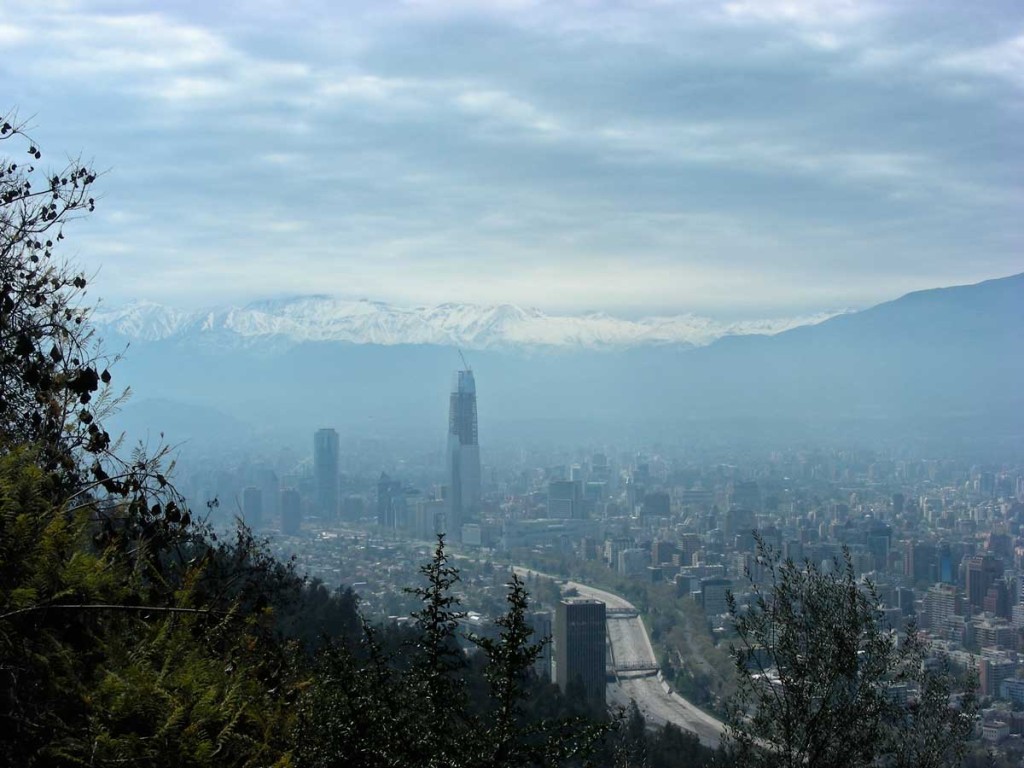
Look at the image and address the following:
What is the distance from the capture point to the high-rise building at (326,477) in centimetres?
4934

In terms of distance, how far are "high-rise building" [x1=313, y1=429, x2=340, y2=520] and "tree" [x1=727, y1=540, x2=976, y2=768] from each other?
43.3 m

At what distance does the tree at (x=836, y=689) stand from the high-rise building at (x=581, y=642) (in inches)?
508

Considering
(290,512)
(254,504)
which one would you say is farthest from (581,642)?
(290,512)

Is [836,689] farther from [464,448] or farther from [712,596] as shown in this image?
[464,448]

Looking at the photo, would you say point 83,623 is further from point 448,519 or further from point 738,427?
point 738,427

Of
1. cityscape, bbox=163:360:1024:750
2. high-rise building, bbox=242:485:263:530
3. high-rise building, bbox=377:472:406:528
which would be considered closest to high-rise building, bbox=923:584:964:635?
cityscape, bbox=163:360:1024:750

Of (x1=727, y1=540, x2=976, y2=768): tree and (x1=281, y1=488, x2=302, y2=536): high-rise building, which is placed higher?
(x1=727, y1=540, x2=976, y2=768): tree

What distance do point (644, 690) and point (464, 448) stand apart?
35.3m

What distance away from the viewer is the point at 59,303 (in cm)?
496

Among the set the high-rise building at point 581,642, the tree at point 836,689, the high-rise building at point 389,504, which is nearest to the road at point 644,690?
the high-rise building at point 581,642

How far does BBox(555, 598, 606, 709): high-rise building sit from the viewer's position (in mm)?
19031

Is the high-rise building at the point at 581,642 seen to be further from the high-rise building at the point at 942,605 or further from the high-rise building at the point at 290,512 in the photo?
the high-rise building at the point at 290,512

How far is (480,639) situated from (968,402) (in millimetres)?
91434

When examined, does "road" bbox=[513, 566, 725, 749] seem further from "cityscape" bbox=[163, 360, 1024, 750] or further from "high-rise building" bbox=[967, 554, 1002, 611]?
"high-rise building" bbox=[967, 554, 1002, 611]
